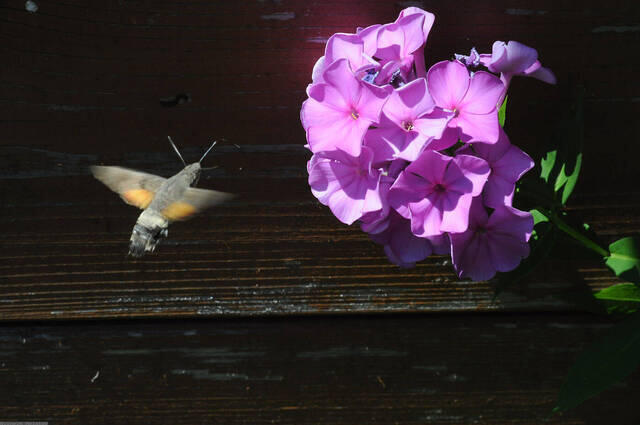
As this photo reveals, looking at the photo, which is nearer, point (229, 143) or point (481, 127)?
point (481, 127)

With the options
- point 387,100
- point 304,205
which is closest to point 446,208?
point 387,100

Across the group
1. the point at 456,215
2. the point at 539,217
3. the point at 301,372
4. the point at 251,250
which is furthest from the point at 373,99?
the point at 301,372

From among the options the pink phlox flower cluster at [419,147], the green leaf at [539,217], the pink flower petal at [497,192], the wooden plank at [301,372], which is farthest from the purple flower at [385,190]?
the wooden plank at [301,372]

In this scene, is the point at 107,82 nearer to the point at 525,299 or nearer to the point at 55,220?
the point at 55,220

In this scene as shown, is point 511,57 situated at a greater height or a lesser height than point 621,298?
greater

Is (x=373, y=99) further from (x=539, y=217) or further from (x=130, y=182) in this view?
(x=130, y=182)

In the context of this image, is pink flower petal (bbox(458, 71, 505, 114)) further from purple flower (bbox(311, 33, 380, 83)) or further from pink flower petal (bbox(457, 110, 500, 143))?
purple flower (bbox(311, 33, 380, 83))

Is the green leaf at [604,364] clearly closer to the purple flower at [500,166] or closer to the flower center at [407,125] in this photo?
the purple flower at [500,166]
